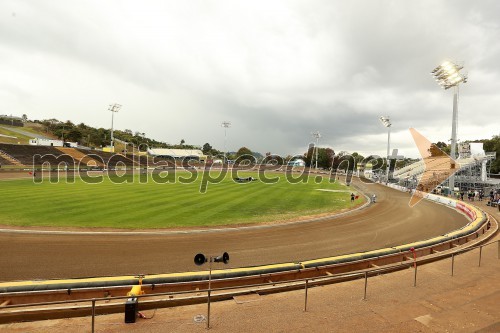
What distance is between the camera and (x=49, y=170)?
202ft

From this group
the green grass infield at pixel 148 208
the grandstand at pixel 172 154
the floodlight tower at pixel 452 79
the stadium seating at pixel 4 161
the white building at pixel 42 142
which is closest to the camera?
the green grass infield at pixel 148 208

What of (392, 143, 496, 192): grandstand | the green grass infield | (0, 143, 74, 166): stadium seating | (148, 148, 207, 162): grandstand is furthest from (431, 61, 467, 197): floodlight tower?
(148, 148, 207, 162): grandstand

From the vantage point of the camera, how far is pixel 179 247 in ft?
50.7

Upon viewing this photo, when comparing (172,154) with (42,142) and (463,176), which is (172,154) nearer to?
(42,142)

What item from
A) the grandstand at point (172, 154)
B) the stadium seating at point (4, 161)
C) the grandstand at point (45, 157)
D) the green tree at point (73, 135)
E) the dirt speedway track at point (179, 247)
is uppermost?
the green tree at point (73, 135)

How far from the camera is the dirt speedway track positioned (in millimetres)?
12438

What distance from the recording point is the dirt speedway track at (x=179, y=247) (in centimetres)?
1244

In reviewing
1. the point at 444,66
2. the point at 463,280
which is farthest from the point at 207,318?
the point at 444,66

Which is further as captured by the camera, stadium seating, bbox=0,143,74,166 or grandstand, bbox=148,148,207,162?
grandstand, bbox=148,148,207,162

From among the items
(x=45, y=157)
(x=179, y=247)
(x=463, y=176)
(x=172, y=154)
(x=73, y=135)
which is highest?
(x=73, y=135)

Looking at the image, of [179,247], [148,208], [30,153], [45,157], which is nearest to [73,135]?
[30,153]

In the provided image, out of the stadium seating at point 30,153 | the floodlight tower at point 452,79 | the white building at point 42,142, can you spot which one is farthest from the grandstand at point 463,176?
the white building at point 42,142

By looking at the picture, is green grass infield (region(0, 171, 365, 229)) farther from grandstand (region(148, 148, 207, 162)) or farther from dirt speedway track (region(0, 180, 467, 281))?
grandstand (region(148, 148, 207, 162))

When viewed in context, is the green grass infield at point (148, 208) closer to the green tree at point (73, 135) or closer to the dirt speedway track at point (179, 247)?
the dirt speedway track at point (179, 247)
